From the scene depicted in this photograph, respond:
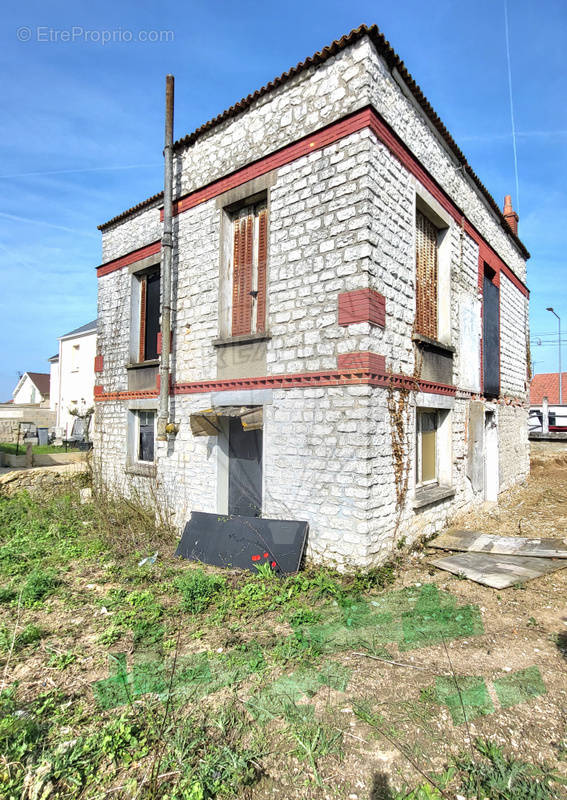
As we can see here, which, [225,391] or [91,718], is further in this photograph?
[225,391]

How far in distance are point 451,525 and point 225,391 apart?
15.2 ft

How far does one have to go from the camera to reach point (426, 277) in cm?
756

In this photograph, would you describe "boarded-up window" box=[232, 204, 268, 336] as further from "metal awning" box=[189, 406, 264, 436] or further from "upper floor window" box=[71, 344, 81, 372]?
"upper floor window" box=[71, 344, 81, 372]

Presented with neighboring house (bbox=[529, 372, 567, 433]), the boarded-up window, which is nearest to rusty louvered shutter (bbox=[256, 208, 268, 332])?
the boarded-up window

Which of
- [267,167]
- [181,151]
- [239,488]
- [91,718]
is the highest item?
[181,151]

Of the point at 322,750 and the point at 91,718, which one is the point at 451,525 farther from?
the point at 91,718

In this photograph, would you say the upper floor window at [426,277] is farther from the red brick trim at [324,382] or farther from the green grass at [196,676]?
the green grass at [196,676]

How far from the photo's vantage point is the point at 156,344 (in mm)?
9352

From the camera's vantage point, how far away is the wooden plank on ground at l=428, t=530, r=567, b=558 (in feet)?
20.5

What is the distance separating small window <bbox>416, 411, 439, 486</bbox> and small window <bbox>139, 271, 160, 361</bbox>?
562cm

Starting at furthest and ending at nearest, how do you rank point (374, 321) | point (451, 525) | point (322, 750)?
point (451, 525) < point (374, 321) < point (322, 750)

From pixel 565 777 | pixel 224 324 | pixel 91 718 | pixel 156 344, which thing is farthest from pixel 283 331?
pixel 565 777

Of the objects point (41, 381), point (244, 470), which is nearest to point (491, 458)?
point (244, 470)

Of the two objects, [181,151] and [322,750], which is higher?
[181,151]
